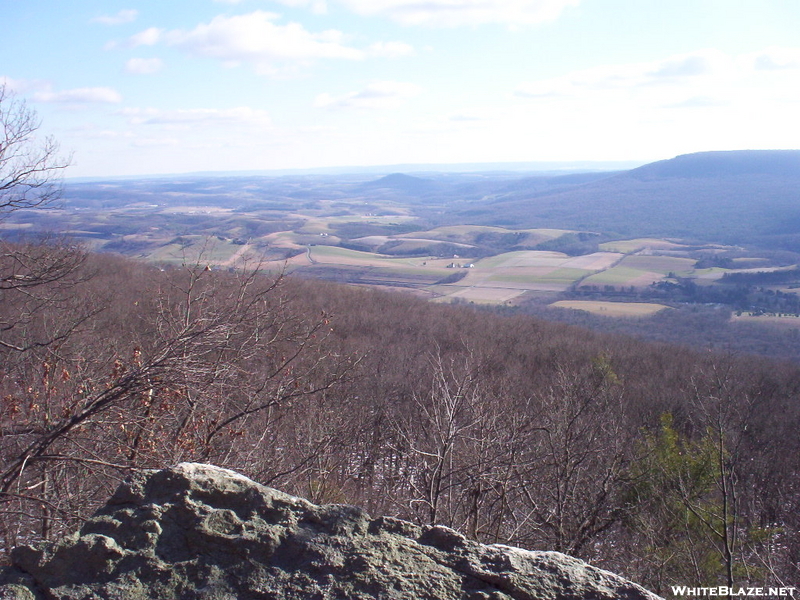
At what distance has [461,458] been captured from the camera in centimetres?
1067

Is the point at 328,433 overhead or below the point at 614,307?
overhead

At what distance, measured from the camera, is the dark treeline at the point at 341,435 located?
670cm

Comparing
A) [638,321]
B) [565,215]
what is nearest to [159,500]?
[638,321]

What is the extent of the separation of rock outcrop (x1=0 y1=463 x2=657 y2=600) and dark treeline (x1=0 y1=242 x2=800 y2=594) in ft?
7.30

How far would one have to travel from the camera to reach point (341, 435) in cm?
1346

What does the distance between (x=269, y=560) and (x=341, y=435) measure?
10.5 meters

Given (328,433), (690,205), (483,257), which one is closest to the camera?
(328,433)

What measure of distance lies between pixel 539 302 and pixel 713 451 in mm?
56828

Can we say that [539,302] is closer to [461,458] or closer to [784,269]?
[784,269]

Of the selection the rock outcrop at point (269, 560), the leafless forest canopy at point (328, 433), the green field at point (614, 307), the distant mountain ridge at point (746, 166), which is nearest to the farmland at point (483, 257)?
the green field at point (614, 307)

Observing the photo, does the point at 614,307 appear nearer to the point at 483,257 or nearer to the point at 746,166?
the point at 483,257

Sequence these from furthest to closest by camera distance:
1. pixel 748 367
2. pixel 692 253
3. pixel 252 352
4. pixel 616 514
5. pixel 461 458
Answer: pixel 692 253, pixel 748 367, pixel 616 514, pixel 461 458, pixel 252 352

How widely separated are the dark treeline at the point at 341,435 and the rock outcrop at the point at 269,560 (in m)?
2.22

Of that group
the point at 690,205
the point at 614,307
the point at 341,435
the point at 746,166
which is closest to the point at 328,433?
the point at 341,435
